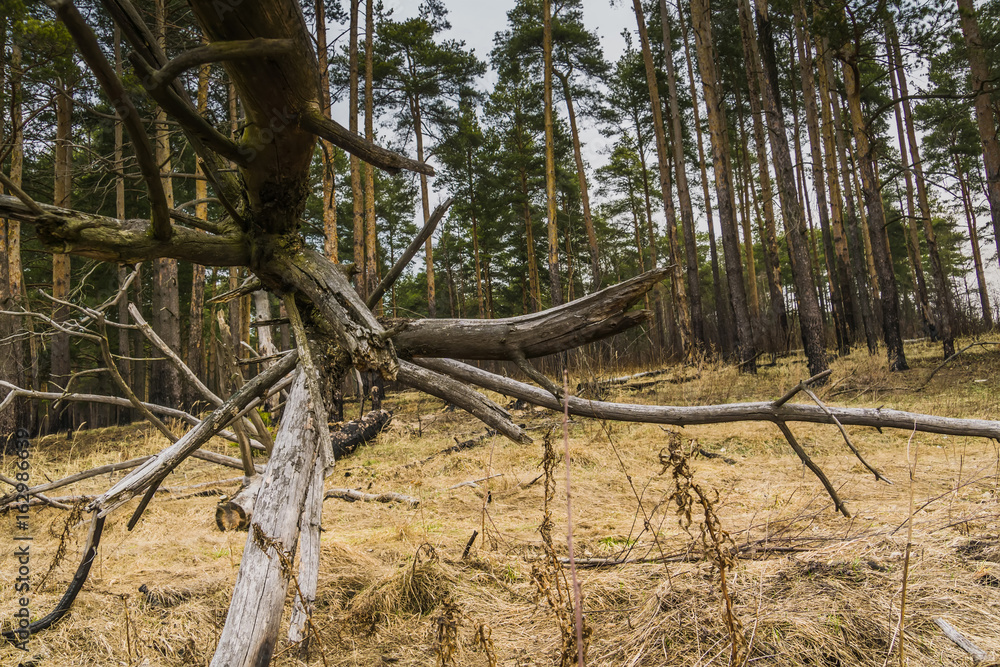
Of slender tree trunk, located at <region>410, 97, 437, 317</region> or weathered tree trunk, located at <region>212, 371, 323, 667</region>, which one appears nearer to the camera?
weathered tree trunk, located at <region>212, 371, 323, 667</region>

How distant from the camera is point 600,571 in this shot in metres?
2.71

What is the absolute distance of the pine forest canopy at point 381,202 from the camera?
187 centimetres

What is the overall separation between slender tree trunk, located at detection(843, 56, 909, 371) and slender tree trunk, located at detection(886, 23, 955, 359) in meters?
0.77

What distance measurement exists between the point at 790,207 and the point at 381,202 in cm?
2156

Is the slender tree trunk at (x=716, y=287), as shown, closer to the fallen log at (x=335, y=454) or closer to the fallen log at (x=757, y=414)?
the fallen log at (x=335, y=454)

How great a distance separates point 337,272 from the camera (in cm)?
222

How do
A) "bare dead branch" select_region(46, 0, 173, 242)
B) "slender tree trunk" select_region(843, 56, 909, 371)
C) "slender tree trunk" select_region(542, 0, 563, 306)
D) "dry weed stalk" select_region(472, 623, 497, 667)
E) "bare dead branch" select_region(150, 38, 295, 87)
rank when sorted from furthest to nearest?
"slender tree trunk" select_region(542, 0, 563, 306), "slender tree trunk" select_region(843, 56, 909, 371), "dry weed stalk" select_region(472, 623, 497, 667), "bare dead branch" select_region(150, 38, 295, 87), "bare dead branch" select_region(46, 0, 173, 242)

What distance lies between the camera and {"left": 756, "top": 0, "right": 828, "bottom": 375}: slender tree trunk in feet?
31.2

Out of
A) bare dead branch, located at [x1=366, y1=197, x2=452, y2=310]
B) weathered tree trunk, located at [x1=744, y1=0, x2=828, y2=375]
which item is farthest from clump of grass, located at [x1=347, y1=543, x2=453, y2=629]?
weathered tree trunk, located at [x1=744, y1=0, x2=828, y2=375]

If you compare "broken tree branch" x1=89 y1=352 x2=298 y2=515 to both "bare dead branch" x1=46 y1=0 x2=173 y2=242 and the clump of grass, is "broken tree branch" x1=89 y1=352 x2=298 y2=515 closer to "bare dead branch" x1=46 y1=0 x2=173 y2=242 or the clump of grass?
"bare dead branch" x1=46 y1=0 x2=173 y2=242

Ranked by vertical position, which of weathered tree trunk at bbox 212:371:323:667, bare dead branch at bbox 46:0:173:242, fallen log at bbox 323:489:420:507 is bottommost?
fallen log at bbox 323:489:420:507

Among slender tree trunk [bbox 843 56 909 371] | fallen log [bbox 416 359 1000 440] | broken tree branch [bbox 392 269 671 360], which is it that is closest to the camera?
broken tree branch [bbox 392 269 671 360]

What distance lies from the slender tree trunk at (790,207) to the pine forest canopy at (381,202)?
6cm

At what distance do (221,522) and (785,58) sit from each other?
75.9 feet
